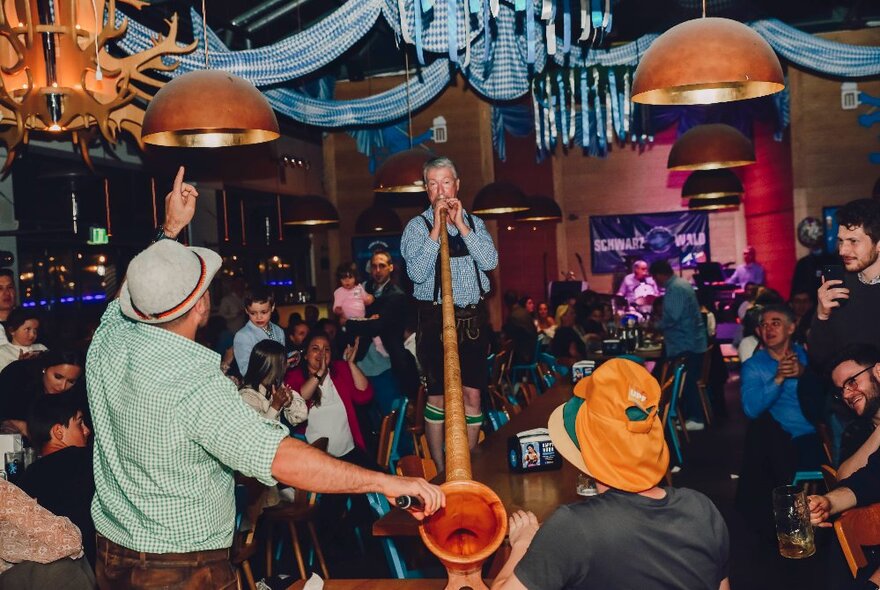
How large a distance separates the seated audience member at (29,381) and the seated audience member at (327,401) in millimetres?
1200

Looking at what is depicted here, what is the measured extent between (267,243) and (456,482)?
39.6ft

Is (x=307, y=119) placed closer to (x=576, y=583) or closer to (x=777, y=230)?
(x=576, y=583)

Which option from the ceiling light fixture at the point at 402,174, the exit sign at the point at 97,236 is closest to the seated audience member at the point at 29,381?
the ceiling light fixture at the point at 402,174

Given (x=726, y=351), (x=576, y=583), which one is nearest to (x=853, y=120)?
(x=726, y=351)

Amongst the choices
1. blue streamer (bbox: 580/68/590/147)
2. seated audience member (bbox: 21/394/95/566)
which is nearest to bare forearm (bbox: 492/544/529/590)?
seated audience member (bbox: 21/394/95/566)

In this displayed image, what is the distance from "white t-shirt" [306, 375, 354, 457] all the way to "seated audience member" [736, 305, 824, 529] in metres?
2.16

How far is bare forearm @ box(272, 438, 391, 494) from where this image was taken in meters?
1.98

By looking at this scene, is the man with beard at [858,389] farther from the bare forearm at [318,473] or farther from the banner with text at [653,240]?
the banner with text at [653,240]

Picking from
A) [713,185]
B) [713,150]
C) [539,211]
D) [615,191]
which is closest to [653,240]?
[615,191]

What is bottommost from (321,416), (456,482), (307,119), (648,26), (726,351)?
(726,351)

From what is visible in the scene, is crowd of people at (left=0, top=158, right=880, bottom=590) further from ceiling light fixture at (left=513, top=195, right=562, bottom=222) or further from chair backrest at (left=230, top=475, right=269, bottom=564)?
ceiling light fixture at (left=513, top=195, right=562, bottom=222)

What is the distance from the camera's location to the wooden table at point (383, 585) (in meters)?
2.41

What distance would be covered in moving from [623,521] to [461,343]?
2040 mm

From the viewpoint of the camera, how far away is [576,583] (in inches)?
73.6
